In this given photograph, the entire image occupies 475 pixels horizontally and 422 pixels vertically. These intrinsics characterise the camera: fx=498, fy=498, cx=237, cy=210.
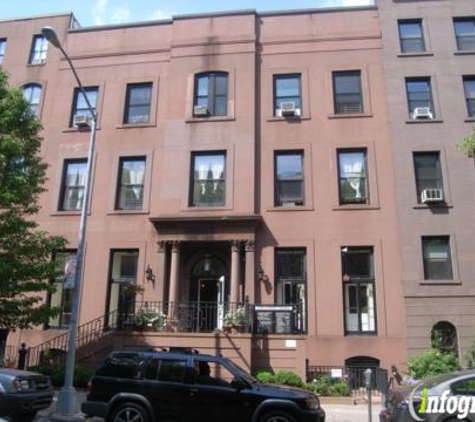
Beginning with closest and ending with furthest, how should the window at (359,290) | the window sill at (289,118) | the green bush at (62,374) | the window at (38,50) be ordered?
1. the green bush at (62,374)
2. the window at (359,290)
3. the window sill at (289,118)
4. the window at (38,50)

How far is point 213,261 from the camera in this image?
19906 mm

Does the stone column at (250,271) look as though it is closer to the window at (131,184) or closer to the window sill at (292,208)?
the window sill at (292,208)

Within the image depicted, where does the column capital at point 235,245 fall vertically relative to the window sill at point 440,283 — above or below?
above

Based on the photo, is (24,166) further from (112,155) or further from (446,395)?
(446,395)

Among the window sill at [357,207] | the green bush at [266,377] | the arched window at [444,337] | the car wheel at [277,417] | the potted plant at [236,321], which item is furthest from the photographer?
the window sill at [357,207]

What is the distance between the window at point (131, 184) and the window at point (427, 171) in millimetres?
11161

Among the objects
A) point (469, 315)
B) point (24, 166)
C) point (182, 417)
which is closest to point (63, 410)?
point (182, 417)

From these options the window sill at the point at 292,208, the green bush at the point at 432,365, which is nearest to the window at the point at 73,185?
the window sill at the point at 292,208

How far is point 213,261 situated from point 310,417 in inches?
433

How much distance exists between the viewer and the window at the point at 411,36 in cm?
2144

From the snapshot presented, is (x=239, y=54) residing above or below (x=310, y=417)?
above

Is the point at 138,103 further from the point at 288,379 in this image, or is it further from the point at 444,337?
the point at 444,337

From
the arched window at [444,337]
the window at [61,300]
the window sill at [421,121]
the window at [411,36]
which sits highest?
→ the window at [411,36]

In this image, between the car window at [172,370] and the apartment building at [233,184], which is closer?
the car window at [172,370]
